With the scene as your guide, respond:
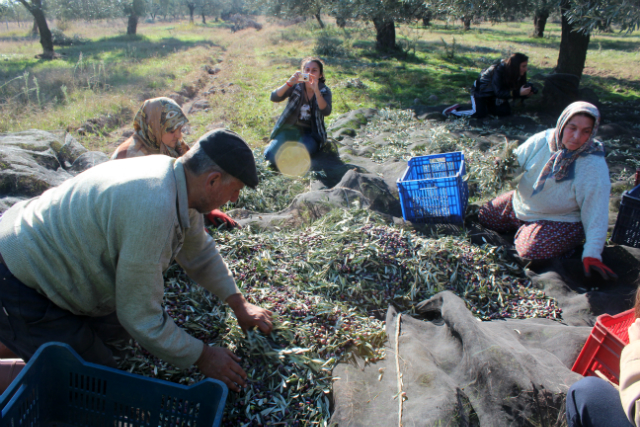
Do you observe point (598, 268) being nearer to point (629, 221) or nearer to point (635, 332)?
point (629, 221)

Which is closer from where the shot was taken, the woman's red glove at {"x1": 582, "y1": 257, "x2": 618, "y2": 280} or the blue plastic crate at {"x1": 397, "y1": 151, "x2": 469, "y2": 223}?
the woman's red glove at {"x1": 582, "y1": 257, "x2": 618, "y2": 280}

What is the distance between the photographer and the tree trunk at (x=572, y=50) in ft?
31.7

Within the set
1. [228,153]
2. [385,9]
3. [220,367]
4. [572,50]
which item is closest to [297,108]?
[228,153]

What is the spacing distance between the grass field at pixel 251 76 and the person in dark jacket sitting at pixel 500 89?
2.01 metres

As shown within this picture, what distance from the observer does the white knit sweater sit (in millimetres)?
3551

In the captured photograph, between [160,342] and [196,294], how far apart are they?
1038 millimetres

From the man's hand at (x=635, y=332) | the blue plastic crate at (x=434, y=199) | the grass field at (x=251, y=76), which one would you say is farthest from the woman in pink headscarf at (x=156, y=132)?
the grass field at (x=251, y=76)

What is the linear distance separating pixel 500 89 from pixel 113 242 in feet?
26.2

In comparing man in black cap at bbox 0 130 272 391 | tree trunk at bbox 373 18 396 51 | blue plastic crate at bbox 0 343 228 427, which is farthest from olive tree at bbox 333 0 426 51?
blue plastic crate at bbox 0 343 228 427

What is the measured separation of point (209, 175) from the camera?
6.31 ft

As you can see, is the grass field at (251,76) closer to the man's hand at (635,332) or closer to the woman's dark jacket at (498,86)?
the woman's dark jacket at (498,86)

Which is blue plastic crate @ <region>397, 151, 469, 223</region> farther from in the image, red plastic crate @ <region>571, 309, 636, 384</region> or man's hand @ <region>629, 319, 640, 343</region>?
man's hand @ <region>629, 319, 640, 343</region>

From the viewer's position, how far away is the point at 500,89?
26.5 ft

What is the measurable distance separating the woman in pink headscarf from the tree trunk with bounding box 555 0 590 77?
9.53m
